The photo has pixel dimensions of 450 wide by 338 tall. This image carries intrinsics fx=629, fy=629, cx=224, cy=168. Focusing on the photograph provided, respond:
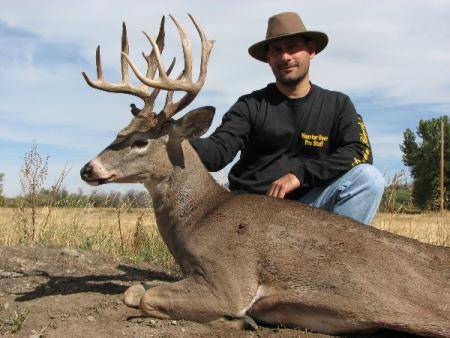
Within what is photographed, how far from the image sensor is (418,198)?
1031 inches

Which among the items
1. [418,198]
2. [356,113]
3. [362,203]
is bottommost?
[418,198]

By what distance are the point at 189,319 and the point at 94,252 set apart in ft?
9.13

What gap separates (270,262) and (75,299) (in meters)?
1.63

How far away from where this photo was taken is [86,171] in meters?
4.93

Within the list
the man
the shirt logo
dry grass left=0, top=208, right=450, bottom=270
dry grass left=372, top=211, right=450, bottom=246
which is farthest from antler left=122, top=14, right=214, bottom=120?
dry grass left=372, top=211, right=450, bottom=246

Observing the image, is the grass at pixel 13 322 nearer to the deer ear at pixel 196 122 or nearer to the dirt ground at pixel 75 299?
the dirt ground at pixel 75 299

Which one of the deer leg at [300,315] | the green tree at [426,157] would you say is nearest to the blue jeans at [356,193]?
the deer leg at [300,315]

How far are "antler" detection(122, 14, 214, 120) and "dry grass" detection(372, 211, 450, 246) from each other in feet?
14.4

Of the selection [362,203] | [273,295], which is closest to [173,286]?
[273,295]

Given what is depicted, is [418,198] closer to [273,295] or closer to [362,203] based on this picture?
[362,203]

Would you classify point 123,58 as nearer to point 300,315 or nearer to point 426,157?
point 300,315

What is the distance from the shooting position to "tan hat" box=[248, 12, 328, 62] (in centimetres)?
629

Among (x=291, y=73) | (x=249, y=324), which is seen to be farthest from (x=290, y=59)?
(x=249, y=324)

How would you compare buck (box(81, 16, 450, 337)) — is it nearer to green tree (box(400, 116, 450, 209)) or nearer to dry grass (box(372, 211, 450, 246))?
dry grass (box(372, 211, 450, 246))
